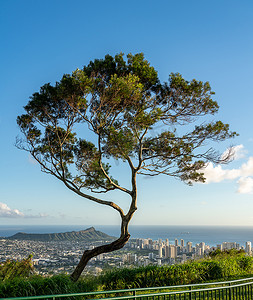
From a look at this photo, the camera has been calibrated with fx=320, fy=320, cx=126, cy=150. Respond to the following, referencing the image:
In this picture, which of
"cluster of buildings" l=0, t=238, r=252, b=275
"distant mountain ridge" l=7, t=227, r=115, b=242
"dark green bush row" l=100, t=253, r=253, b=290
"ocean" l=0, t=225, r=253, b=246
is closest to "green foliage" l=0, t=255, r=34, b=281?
"cluster of buildings" l=0, t=238, r=252, b=275

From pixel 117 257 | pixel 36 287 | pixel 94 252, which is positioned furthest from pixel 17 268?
pixel 117 257

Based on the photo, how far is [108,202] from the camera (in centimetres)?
1203

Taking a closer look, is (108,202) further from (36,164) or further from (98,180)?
(36,164)

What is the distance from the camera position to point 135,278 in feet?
34.8

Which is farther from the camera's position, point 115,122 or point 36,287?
point 115,122

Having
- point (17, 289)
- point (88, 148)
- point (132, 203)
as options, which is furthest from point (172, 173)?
point (17, 289)

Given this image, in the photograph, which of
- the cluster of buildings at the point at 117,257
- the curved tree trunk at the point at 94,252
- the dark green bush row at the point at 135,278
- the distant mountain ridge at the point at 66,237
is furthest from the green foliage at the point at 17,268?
the distant mountain ridge at the point at 66,237

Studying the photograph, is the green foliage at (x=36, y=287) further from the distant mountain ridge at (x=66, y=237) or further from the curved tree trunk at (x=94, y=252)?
the distant mountain ridge at (x=66, y=237)

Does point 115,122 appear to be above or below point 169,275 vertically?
above

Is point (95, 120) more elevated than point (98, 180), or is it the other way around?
point (95, 120)

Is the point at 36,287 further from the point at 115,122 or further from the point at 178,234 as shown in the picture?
the point at 178,234

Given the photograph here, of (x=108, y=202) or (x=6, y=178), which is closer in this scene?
(x=108, y=202)

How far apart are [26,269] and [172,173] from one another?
6.67 meters

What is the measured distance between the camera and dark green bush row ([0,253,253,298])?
26.0 feet
